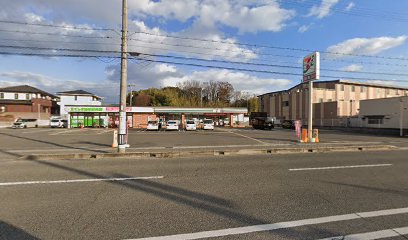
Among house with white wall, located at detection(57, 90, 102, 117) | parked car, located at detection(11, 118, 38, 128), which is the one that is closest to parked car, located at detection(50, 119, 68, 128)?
parked car, located at detection(11, 118, 38, 128)

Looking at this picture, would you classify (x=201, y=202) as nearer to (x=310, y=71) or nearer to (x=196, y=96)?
(x=310, y=71)

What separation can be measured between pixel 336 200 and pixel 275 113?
70606 mm

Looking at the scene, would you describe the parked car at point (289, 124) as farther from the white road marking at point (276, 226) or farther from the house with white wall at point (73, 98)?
the house with white wall at point (73, 98)

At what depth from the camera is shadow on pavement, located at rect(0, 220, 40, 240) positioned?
3848 millimetres

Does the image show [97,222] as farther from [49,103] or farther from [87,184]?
[49,103]

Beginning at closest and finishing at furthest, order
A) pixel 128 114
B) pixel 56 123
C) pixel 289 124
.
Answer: pixel 289 124
pixel 128 114
pixel 56 123

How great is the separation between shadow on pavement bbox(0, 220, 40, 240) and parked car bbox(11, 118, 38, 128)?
188 feet

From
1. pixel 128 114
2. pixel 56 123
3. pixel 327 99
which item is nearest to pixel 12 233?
pixel 128 114

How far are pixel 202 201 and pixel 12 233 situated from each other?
10.1ft

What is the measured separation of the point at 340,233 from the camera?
4.04m

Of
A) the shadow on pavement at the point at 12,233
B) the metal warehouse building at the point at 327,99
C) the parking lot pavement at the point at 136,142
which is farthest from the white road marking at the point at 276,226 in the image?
the metal warehouse building at the point at 327,99

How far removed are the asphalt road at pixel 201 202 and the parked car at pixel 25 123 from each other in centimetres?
5146

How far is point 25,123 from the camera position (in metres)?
55.4

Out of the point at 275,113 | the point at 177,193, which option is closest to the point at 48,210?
the point at 177,193
